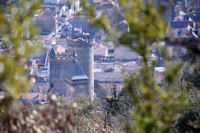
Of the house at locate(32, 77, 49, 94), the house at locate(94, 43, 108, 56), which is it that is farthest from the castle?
the house at locate(94, 43, 108, 56)

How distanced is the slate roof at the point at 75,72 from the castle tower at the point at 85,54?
55 cm

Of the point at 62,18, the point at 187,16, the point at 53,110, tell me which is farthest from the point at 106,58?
the point at 53,110

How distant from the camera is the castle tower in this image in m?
21.8

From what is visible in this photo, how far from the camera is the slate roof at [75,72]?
21.5 metres

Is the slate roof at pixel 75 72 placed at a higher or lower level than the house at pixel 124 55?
lower

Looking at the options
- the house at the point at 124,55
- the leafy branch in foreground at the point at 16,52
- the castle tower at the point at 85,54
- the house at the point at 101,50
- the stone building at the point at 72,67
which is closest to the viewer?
the leafy branch in foreground at the point at 16,52

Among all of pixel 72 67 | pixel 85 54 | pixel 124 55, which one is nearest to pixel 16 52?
pixel 72 67

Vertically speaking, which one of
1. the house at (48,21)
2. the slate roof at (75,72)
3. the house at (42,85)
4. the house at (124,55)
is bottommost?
the house at (42,85)

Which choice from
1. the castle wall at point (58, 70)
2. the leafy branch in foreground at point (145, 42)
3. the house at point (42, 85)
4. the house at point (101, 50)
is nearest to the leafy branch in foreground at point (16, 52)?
the leafy branch in foreground at point (145, 42)

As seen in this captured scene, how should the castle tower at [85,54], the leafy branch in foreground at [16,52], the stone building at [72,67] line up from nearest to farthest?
the leafy branch in foreground at [16,52] → the stone building at [72,67] → the castle tower at [85,54]

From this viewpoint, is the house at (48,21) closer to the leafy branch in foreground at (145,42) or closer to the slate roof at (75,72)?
the slate roof at (75,72)

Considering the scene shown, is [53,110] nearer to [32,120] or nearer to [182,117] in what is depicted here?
[32,120]

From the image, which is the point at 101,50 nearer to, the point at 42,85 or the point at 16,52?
the point at 42,85

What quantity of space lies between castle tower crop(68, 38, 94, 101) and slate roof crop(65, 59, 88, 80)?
55 cm
